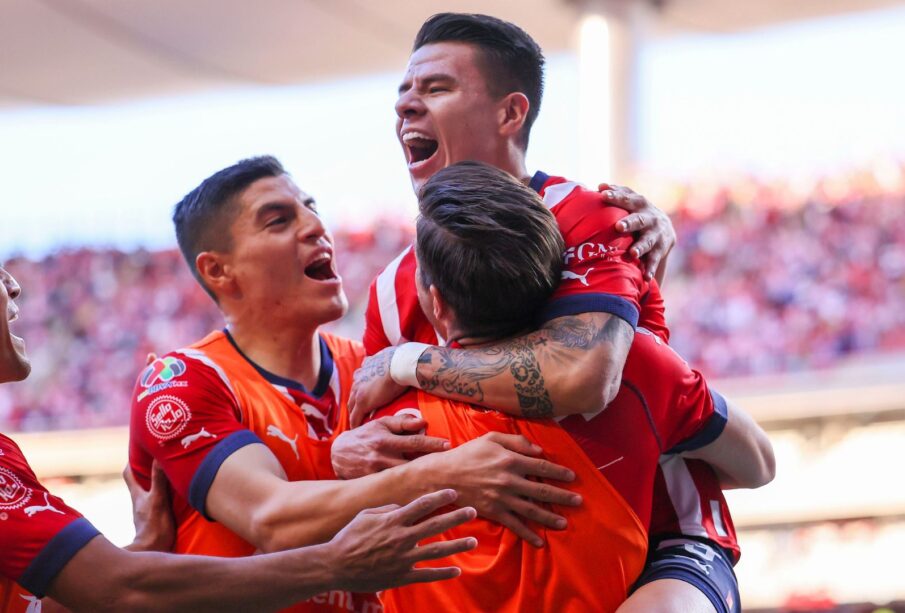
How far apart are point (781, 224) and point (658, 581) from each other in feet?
43.3

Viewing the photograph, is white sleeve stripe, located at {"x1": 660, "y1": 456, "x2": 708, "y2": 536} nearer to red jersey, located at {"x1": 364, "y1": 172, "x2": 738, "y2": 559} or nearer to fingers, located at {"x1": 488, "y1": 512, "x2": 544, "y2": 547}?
red jersey, located at {"x1": 364, "y1": 172, "x2": 738, "y2": 559}

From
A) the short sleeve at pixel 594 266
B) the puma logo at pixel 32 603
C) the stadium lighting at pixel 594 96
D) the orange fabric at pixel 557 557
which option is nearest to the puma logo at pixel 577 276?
the short sleeve at pixel 594 266

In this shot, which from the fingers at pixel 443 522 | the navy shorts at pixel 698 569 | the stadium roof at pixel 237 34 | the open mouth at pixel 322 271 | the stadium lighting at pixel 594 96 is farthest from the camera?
the stadium roof at pixel 237 34

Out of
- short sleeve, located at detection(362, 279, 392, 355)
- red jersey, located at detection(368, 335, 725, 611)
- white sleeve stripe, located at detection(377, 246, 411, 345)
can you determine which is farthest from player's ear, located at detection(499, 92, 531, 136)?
red jersey, located at detection(368, 335, 725, 611)

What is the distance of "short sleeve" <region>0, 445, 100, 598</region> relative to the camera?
286 centimetres

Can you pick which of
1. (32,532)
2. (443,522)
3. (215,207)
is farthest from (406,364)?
(215,207)

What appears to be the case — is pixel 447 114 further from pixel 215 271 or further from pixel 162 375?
pixel 162 375

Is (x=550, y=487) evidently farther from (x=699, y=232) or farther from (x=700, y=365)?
(x=699, y=232)

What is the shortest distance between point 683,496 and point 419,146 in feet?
4.25

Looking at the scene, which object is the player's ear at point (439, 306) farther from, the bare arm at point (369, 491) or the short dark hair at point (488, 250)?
the bare arm at point (369, 491)

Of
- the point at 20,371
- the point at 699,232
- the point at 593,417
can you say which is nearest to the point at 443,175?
the point at 593,417

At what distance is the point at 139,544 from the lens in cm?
341

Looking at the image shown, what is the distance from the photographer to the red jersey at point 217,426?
10.8 feet

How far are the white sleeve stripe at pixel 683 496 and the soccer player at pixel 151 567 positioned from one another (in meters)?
0.85
